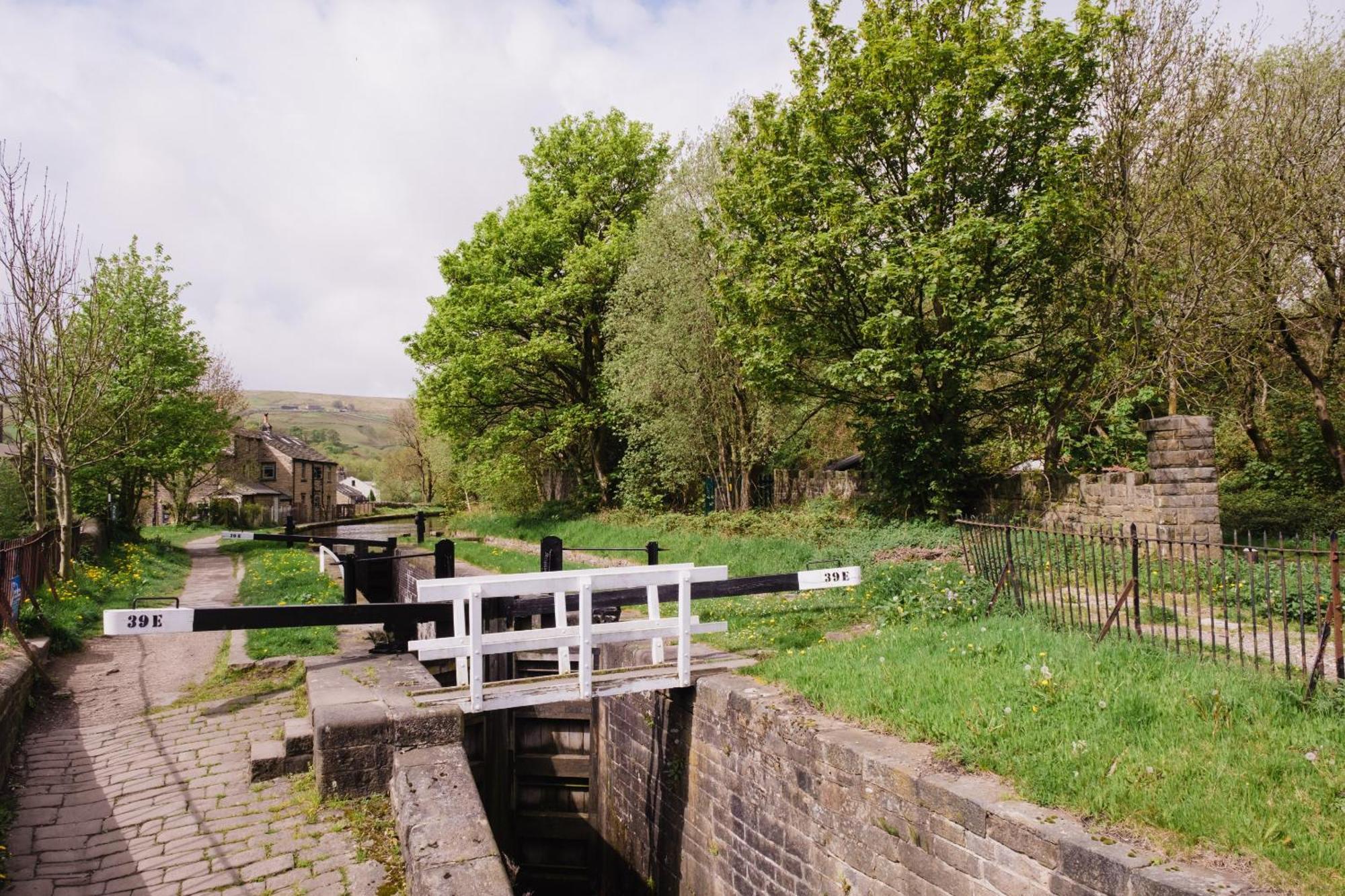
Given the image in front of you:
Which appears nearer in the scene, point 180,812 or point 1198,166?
point 180,812

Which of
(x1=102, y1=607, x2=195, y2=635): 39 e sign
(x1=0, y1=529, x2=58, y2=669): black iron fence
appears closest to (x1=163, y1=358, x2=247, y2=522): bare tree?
(x1=0, y1=529, x2=58, y2=669): black iron fence

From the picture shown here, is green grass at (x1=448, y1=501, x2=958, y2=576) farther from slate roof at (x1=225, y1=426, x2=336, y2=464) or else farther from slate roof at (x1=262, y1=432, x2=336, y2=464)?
slate roof at (x1=262, y1=432, x2=336, y2=464)

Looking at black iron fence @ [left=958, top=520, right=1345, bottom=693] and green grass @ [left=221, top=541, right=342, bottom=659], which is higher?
black iron fence @ [left=958, top=520, right=1345, bottom=693]

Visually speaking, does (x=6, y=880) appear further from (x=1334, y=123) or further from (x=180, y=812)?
(x=1334, y=123)

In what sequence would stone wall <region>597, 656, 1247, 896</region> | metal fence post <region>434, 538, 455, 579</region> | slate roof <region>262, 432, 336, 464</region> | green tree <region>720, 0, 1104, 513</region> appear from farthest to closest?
slate roof <region>262, 432, 336, 464</region> < green tree <region>720, 0, 1104, 513</region> < metal fence post <region>434, 538, 455, 579</region> < stone wall <region>597, 656, 1247, 896</region>

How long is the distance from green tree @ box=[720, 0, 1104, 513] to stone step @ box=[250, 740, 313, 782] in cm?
1097

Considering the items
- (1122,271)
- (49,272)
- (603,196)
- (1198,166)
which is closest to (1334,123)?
(1198,166)

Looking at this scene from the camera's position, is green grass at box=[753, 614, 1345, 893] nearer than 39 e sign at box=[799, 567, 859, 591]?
Yes

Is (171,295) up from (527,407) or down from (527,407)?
up

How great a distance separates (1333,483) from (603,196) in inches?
835

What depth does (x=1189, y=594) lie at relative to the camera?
990 cm

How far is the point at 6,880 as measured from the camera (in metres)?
4.54

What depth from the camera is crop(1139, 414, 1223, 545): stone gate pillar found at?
1126 cm

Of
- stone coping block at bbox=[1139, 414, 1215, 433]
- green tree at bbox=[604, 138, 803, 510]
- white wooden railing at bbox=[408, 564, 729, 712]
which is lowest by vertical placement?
white wooden railing at bbox=[408, 564, 729, 712]
